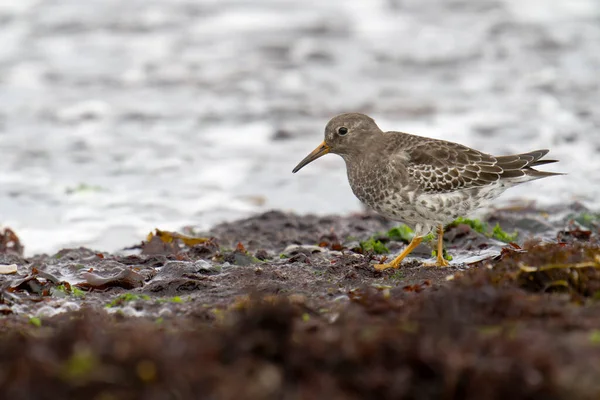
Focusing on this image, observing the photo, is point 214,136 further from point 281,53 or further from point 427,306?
point 427,306

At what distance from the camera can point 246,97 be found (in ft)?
45.2

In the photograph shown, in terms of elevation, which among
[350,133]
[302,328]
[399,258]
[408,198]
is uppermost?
[350,133]

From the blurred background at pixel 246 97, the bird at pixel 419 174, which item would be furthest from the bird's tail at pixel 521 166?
the blurred background at pixel 246 97

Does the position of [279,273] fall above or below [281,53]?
below

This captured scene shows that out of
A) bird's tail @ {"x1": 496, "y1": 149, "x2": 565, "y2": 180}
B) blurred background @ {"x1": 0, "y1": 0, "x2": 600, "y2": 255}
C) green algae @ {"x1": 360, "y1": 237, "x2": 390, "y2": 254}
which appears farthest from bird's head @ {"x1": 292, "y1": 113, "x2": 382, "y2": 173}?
blurred background @ {"x1": 0, "y1": 0, "x2": 600, "y2": 255}

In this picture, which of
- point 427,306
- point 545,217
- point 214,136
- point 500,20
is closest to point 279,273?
point 427,306

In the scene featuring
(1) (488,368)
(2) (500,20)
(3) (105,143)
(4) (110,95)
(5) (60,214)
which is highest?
(2) (500,20)

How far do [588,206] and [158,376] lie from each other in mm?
7153

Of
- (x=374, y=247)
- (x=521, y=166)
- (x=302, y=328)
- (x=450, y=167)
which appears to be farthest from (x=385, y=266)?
(x=302, y=328)

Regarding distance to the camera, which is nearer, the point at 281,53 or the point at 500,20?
the point at 281,53

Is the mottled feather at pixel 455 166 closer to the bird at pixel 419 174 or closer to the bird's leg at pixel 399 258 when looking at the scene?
the bird at pixel 419 174

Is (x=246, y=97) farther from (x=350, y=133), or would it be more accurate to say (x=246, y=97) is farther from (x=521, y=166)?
(x=521, y=166)

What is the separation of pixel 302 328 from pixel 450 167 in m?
3.36

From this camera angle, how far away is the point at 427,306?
4.27m
